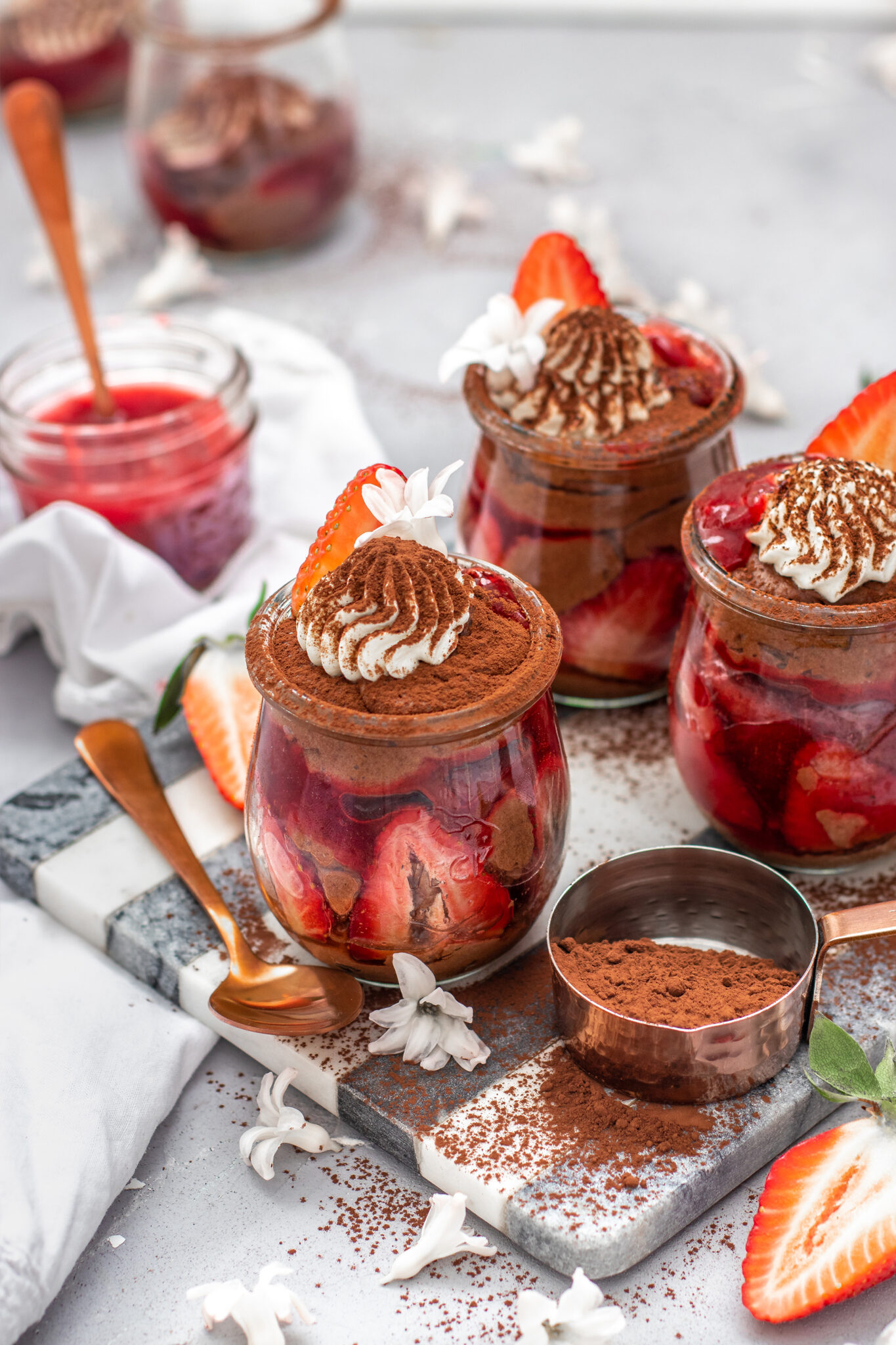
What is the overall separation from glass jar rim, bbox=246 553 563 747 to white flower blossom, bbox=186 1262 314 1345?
398 millimetres

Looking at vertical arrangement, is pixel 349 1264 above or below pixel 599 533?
below

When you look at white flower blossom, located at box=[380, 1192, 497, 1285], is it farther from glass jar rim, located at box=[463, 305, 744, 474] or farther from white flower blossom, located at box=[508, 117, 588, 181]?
white flower blossom, located at box=[508, 117, 588, 181]

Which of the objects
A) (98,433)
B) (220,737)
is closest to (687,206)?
(98,433)

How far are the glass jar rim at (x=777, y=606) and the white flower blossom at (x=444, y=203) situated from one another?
1.60m

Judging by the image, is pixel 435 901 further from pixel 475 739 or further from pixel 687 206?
pixel 687 206

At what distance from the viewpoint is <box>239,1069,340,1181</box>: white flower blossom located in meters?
1.13

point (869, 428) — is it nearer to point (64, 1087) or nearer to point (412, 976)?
point (412, 976)

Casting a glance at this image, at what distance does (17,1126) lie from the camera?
1.13m

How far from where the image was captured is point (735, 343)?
7.34ft

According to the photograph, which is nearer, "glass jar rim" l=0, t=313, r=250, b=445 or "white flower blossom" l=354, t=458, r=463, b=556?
"white flower blossom" l=354, t=458, r=463, b=556

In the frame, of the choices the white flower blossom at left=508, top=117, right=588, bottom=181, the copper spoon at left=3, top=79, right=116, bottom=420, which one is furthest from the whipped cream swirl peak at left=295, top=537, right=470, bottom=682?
the white flower blossom at left=508, top=117, right=588, bottom=181

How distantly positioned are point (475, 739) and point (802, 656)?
0.97 feet

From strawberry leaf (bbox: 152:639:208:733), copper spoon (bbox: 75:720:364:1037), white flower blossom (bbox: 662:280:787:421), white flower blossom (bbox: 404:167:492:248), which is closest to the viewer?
copper spoon (bbox: 75:720:364:1037)

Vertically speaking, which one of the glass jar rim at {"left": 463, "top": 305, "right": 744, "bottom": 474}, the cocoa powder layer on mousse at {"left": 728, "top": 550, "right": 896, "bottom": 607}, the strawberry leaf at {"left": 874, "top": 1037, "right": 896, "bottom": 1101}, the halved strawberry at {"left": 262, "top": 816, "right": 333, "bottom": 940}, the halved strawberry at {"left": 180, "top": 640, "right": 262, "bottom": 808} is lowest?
the strawberry leaf at {"left": 874, "top": 1037, "right": 896, "bottom": 1101}
